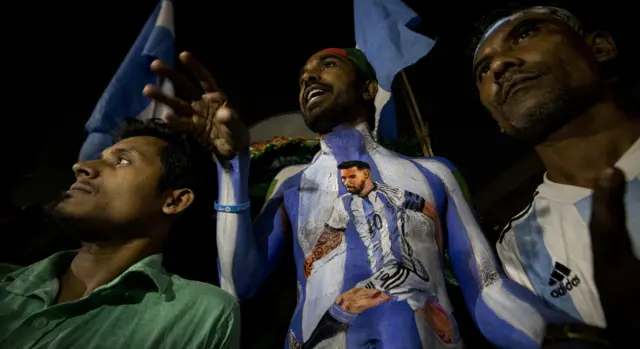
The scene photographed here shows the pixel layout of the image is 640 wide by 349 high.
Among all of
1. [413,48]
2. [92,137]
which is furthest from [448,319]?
[92,137]

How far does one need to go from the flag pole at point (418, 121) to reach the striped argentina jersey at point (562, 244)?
981 millimetres

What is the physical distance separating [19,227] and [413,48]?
1.76 meters

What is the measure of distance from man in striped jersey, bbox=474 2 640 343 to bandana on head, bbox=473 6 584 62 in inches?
1.2

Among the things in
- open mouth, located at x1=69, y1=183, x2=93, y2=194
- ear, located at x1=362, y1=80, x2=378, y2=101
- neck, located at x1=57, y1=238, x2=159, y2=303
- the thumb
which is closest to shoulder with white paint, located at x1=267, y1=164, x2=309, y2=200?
ear, located at x1=362, y1=80, x2=378, y2=101

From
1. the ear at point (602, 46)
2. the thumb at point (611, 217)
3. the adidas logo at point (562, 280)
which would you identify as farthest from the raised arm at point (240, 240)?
the ear at point (602, 46)

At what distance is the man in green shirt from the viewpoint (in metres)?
1.50

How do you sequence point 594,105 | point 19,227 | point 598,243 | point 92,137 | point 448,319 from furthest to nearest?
point 92,137, point 19,227, point 594,105, point 448,319, point 598,243

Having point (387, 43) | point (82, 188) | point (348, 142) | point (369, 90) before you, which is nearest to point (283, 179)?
point (348, 142)

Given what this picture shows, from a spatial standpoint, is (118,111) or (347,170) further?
(118,111)

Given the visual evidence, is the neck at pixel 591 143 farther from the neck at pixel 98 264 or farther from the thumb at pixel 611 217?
the neck at pixel 98 264

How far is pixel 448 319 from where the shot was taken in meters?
1.70

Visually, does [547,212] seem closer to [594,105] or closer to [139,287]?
[594,105]

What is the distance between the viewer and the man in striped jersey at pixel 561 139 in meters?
1.63

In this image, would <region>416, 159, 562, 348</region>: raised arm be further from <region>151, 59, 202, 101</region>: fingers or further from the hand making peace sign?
<region>151, 59, 202, 101</region>: fingers
